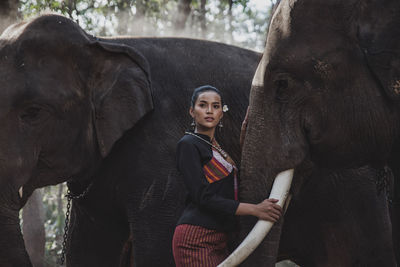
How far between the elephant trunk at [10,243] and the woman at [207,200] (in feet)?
2.51

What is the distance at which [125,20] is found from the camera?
8578mm

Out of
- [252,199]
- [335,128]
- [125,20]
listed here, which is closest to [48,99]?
[252,199]

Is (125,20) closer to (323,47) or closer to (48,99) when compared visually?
(48,99)

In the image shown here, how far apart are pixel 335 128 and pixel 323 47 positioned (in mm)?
368

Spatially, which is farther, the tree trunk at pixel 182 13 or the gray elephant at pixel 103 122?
the tree trunk at pixel 182 13

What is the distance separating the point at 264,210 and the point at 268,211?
2cm

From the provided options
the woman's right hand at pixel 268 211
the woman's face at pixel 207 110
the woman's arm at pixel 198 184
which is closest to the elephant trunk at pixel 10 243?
the woman's arm at pixel 198 184

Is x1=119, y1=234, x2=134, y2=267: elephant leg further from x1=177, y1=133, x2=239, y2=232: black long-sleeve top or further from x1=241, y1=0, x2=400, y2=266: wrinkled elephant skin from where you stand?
x1=241, y1=0, x2=400, y2=266: wrinkled elephant skin

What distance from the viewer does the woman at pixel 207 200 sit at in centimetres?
308

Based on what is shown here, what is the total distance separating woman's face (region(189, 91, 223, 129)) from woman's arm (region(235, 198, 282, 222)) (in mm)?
450

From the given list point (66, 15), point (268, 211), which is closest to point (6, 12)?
point (66, 15)

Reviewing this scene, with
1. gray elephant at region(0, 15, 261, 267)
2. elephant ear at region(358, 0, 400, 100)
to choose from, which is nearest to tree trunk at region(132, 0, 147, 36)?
gray elephant at region(0, 15, 261, 267)

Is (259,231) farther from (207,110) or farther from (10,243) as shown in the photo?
(10,243)

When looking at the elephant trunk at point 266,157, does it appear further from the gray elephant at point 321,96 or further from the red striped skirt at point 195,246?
the red striped skirt at point 195,246
